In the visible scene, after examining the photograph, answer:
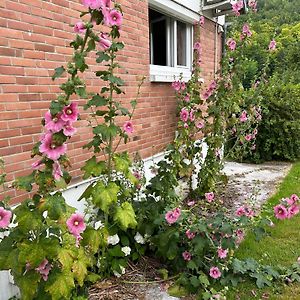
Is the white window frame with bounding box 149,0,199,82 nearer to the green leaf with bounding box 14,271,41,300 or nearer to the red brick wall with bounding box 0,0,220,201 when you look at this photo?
the red brick wall with bounding box 0,0,220,201

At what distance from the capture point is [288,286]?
319 centimetres

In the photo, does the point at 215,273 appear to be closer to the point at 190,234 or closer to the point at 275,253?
the point at 190,234

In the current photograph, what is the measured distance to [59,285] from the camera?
216 cm

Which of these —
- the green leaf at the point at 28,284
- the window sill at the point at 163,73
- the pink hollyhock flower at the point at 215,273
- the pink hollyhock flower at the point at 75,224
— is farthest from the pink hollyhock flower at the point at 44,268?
the window sill at the point at 163,73

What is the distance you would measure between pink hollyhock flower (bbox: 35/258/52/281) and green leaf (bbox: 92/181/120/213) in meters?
0.58

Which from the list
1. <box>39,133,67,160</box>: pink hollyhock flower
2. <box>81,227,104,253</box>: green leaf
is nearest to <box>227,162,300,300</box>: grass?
<box>81,227,104,253</box>: green leaf

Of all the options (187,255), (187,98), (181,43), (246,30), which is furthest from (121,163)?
(181,43)

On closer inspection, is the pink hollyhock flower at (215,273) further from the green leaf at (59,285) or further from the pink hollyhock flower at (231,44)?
the pink hollyhock flower at (231,44)

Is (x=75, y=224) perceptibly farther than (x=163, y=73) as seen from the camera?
No

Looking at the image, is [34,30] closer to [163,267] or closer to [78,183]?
[78,183]

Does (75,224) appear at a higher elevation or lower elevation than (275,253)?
higher

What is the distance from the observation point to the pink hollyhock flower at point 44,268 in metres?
2.13

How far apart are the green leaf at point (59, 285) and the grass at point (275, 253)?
1.53 m

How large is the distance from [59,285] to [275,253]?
8.43 ft
